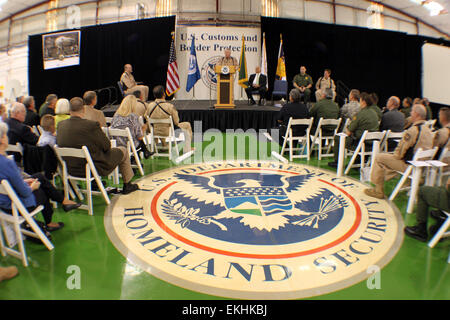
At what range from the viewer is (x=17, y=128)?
12.6 feet

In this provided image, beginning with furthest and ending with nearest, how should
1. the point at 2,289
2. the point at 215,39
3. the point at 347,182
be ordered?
the point at 215,39, the point at 347,182, the point at 2,289

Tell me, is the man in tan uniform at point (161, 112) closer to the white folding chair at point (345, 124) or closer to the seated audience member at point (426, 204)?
the white folding chair at point (345, 124)

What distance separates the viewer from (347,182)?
4766 millimetres

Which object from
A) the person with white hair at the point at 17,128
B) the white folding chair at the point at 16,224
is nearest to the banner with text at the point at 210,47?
the person with white hair at the point at 17,128

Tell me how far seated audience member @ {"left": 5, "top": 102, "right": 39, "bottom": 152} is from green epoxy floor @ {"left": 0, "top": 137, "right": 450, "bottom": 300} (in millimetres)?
1452

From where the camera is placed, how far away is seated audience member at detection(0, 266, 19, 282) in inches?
94.0

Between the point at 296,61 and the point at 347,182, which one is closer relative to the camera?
the point at 347,182

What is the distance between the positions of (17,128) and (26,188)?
1.65m

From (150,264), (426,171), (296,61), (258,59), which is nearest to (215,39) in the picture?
(258,59)

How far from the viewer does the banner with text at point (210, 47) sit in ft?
36.6
